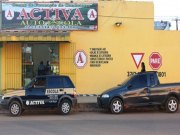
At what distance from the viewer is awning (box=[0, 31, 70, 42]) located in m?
22.4

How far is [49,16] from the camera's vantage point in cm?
2441

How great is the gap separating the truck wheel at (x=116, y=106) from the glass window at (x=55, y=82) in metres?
2.28

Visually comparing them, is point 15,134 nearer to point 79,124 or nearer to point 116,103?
point 79,124

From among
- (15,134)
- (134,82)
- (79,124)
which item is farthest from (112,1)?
(15,134)

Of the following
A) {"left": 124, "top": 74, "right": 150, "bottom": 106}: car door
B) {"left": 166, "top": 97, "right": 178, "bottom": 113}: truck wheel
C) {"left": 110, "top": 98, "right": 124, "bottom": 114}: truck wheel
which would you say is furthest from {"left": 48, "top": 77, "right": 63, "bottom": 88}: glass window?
{"left": 166, "top": 97, "right": 178, "bottom": 113}: truck wheel

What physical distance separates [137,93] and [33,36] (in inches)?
246

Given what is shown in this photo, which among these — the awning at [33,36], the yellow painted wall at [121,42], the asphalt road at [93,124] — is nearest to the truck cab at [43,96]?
the asphalt road at [93,124]

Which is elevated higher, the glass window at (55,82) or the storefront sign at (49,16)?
the storefront sign at (49,16)

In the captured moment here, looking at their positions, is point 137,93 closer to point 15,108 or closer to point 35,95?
point 35,95

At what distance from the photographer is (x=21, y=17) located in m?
24.2

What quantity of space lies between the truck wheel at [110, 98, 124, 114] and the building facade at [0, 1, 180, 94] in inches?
226

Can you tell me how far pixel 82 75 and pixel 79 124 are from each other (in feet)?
31.0

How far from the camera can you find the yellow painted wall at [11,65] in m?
24.4

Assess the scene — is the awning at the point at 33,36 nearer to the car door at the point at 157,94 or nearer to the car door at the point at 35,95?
the car door at the point at 35,95
